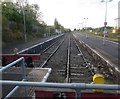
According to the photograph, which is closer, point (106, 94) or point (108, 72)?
point (106, 94)

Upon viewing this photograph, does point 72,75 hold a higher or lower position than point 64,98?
lower

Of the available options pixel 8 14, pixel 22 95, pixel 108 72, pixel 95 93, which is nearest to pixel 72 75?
pixel 108 72

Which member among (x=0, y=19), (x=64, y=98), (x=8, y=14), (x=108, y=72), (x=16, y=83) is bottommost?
(x=108, y=72)

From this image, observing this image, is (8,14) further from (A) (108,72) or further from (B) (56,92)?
(B) (56,92)

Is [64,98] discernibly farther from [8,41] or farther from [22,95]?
[8,41]

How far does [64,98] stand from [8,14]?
84.7ft

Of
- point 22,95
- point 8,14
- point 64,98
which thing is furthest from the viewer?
point 8,14

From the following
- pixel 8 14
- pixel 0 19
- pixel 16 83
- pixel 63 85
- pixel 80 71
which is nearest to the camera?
pixel 63 85

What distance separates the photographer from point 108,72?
7.27m

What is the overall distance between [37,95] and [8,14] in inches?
1008

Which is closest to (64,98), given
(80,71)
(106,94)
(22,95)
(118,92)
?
(106,94)

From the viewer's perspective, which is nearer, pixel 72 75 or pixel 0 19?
pixel 72 75

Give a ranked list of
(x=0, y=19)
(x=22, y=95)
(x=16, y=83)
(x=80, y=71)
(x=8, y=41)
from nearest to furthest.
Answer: (x=16, y=83)
(x=22, y=95)
(x=80, y=71)
(x=0, y=19)
(x=8, y=41)

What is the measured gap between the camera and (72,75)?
652 centimetres
